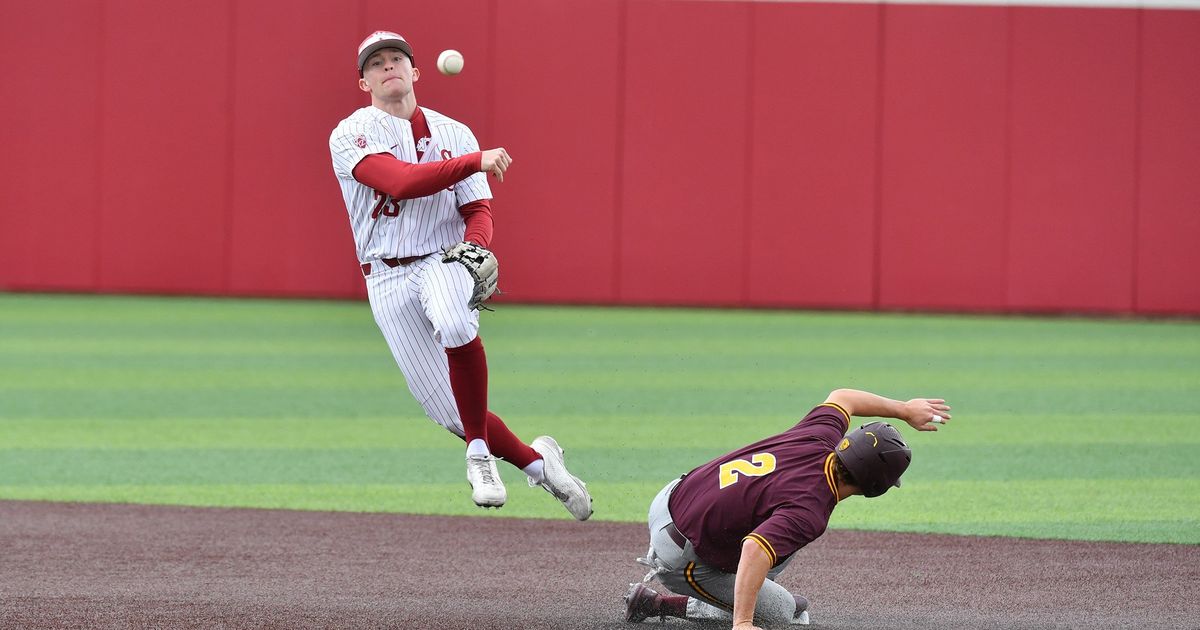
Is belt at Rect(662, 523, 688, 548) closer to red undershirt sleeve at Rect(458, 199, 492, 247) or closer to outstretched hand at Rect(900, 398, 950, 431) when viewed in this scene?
outstretched hand at Rect(900, 398, 950, 431)

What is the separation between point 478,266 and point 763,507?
4.59 feet

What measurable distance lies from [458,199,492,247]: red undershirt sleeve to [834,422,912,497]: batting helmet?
1.70 m

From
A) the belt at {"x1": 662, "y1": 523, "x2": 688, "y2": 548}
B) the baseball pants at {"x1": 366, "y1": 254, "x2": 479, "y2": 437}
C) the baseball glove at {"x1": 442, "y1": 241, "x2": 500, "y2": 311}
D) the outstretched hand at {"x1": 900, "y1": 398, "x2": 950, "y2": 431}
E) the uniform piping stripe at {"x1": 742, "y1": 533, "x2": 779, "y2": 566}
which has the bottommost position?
the belt at {"x1": 662, "y1": 523, "x2": 688, "y2": 548}

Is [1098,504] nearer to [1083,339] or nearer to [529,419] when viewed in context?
[529,419]

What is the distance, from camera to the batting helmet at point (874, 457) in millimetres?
4598

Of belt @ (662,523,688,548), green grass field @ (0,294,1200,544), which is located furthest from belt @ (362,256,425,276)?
green grass field @ (0,294,1200,544)

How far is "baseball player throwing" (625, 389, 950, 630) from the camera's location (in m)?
4.58

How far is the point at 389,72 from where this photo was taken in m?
5.63

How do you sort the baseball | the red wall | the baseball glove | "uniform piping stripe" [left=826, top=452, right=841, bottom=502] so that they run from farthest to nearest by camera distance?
1. the red wall
2. the baseball
3. the baseball glove
4. "uniform piping stripe" [left=826, top=452, right=841, bottom=502]

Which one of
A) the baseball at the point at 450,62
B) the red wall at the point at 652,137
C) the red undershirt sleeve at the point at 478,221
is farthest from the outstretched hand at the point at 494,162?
the red wall at the point at 652,137

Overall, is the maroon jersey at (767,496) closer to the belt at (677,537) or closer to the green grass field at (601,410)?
the belt at (677,537)

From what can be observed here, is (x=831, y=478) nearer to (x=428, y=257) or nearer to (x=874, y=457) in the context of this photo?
(x=874, y=457)

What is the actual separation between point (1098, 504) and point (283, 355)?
26.3 ft

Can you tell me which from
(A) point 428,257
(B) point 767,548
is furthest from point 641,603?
(A) point 428,257
